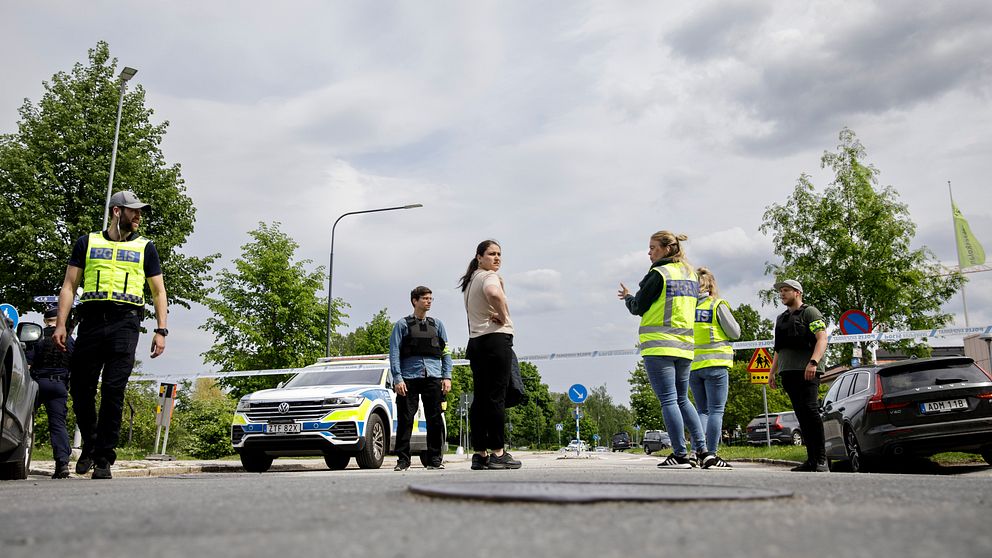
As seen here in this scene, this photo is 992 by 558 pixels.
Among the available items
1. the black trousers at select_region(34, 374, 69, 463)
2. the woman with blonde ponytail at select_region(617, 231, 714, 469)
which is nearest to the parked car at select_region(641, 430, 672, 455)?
the woman with blonde ponytail at select_region(617, 231, 714, 469)

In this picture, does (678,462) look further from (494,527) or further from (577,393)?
(577,393)

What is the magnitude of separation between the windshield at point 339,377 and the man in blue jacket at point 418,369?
129 inches

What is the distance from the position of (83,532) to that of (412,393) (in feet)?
23.1

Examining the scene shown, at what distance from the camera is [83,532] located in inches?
111

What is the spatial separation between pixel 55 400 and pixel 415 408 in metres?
Answer: 4.11

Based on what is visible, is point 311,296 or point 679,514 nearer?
point 679,514

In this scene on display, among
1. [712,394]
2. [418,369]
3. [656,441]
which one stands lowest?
[656,441]

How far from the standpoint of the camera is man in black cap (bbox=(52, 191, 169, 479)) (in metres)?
7.18

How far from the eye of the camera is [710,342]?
9680mm

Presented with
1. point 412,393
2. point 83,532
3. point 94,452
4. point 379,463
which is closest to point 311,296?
point 379,463

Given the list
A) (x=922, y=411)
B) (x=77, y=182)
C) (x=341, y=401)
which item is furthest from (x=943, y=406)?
(x=77, y=182)

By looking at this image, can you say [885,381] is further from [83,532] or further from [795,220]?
[795,220]

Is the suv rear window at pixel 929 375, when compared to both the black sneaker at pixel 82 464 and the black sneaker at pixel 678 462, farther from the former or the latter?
the black sneaker at pixel 82 464

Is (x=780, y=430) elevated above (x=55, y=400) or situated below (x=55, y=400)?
above
